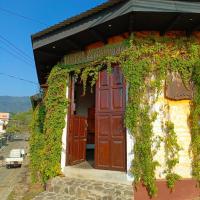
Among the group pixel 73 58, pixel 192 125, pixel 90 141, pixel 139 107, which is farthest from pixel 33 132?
pixel 192 125

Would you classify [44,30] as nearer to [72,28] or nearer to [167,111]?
[72,28]

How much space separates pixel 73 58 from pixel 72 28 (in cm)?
120

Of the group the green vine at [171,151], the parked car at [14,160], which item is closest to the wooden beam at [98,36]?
the green vine at [171,151]

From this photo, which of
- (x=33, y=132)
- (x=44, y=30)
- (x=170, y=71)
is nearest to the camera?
(x=170, y=71)

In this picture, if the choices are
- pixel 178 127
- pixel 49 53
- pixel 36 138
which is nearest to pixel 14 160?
pixel 36 138

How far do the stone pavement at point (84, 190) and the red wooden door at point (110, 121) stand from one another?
2.22 ft

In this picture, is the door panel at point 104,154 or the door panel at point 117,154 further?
the door panel at point 104,154

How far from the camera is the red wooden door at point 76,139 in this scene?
28.3 feet

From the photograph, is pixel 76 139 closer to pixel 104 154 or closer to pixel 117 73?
pixel 104 154

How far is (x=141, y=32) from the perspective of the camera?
769 cm

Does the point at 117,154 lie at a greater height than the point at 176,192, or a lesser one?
greater

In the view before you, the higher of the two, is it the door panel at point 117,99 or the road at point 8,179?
the door panel at point 117,99

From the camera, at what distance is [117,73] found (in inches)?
313

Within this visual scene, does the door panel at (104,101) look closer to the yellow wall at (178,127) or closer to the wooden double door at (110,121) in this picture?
the wooden double door at (110,121)
